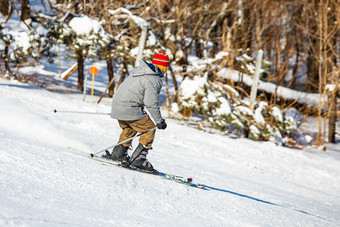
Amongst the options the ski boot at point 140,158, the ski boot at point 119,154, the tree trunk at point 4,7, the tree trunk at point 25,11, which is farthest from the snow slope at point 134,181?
the tree trunk at point 25,11

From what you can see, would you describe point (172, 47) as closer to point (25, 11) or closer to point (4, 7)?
point (25, 11)

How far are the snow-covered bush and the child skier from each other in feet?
24.4

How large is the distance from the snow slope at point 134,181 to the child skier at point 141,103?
36 cm

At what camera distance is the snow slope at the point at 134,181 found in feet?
9.74

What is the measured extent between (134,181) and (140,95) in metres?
1.07

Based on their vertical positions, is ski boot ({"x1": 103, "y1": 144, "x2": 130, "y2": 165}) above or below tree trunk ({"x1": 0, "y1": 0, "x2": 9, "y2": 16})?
below

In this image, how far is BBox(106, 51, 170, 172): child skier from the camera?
14.7 ft

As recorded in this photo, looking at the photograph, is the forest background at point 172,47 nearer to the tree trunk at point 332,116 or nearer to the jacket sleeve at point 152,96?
the tree trunk at point 332,116

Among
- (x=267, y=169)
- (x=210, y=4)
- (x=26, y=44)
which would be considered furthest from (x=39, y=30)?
(x=267, y=169)

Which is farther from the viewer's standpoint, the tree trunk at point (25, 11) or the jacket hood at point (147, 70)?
the tree trunk at point (25, 11)

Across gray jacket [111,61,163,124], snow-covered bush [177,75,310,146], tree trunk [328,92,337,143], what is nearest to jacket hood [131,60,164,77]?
gray jacket [111,61,163,124]

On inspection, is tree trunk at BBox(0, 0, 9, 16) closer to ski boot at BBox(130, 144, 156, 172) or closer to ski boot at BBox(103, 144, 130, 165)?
ski boot at BBox(103, 144, 130, 165)

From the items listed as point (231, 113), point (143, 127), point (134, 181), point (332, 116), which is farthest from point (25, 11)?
point (332, 116)

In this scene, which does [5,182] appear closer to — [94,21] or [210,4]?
[94,21]
